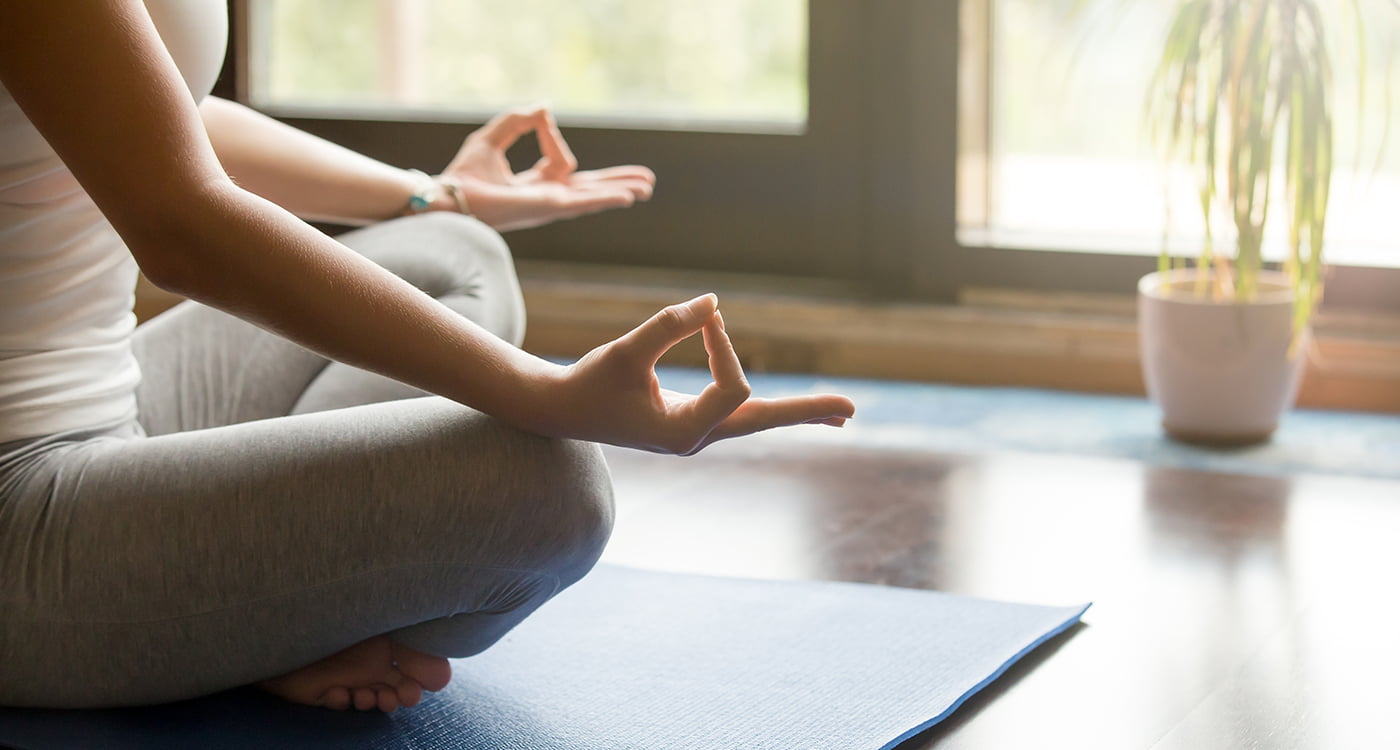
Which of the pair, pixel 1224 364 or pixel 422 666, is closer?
pixel 422 666

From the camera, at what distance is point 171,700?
3.94 feet

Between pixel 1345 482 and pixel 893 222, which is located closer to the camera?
pixel 1345 482

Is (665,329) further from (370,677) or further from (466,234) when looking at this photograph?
(466,234)

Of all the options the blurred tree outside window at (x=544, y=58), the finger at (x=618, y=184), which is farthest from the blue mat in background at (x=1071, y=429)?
the finger at (x=618, y=184)

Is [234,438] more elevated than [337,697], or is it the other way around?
[234,438]

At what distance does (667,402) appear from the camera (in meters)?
1.06

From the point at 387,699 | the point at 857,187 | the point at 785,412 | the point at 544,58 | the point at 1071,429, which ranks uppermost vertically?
the point at 544,58

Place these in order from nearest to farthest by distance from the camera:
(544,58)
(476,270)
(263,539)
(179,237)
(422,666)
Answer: (179,237), (263,539), (422,666), (476,270), (544,58)

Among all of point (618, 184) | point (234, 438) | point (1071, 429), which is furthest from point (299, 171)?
point (1071, 429)

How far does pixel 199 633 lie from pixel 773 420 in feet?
1.46

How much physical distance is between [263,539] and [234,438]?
84 millimetres

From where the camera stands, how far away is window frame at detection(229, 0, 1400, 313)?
257 cm

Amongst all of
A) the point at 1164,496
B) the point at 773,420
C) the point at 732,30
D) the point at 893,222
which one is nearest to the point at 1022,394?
the point at 893,222

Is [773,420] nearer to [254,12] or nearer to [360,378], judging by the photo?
[360,378]
